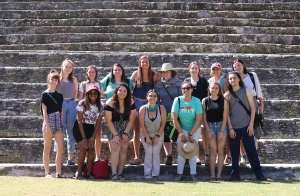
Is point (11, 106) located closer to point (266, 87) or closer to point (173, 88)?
point (173, 88)

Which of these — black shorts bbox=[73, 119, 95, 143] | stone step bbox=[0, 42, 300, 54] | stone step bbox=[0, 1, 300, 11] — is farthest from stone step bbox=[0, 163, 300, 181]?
stone step bbox=[0, 1, 300, 11]

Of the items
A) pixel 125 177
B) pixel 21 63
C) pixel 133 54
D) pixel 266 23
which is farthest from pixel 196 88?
pixel 266 23

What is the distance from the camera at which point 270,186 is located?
713cm

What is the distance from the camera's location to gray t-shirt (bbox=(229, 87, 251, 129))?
7.80 meters

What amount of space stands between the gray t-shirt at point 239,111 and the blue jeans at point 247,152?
0.10 metres

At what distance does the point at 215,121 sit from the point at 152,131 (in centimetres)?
98

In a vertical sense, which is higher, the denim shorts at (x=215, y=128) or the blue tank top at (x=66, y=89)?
the blue tank top at (x=66, y=89)

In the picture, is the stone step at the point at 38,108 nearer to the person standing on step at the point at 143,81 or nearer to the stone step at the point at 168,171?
the stone step at the point at 168,171

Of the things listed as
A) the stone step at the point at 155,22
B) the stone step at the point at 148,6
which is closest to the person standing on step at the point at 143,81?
the stone step at the point at 155,22

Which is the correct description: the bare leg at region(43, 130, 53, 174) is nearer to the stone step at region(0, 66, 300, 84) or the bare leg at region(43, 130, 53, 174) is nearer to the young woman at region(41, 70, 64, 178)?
the young woman at region(41, 70, 64, 178)

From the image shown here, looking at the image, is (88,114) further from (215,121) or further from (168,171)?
(215,121)

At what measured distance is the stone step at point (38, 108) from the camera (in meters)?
9.56

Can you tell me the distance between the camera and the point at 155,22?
14203mm

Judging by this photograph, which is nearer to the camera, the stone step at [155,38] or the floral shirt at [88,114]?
the floral shirt at [88,114]
